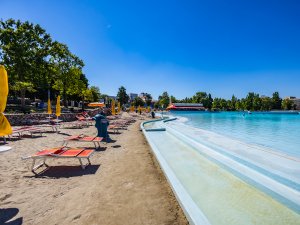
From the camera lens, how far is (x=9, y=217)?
142 inches

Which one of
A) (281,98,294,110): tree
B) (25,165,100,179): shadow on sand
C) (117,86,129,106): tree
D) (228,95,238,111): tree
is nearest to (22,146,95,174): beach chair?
(25,165,100,179): shadow on sand

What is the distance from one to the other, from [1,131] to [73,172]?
2367mm

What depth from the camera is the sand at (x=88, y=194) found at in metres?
3.62

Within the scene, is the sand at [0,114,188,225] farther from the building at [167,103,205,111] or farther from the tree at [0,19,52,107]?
the building at [167,103,205,111]

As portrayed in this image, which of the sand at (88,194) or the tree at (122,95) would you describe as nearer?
the sand at (88,194)

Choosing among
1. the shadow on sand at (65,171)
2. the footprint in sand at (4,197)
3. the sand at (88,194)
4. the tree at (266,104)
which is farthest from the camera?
the tree at (266,104)

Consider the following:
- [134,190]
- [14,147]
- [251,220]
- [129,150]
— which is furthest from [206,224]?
[14,147]

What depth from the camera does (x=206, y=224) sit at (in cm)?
316

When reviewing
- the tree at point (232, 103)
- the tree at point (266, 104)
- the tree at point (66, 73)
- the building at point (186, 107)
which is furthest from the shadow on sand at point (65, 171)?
the tree at point (266, 104)

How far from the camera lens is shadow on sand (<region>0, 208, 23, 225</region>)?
3.46 meters

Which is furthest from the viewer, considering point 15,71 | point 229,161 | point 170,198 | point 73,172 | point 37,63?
point 37,63

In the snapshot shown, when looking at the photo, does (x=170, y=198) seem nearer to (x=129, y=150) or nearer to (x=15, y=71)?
(x=129, y=150)

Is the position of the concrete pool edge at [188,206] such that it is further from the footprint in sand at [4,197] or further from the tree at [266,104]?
the tree at [266,104]

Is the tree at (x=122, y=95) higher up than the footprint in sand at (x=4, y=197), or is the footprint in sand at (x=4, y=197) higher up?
the tree at (x=122, y=95)
